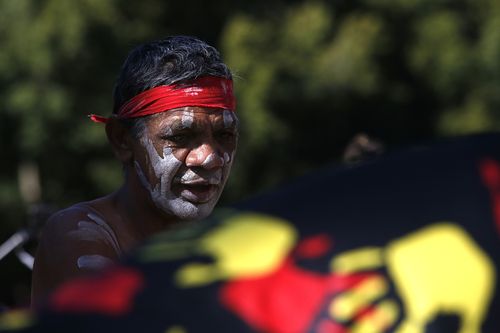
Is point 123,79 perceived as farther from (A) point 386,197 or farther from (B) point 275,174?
(B) point 275,174

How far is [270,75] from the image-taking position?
64.4 feet

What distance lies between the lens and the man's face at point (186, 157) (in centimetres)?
308

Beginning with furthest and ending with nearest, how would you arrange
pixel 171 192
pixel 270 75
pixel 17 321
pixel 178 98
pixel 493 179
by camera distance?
pixel 270 75, pixel 171 192, pixel 178 98, pixel 493 179, pixel 17 321

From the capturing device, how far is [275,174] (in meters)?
20.2

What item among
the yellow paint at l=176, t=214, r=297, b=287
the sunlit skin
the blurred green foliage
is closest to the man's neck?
the sunlit skin

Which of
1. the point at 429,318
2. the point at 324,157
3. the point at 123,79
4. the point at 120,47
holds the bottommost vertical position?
the point at 324,157

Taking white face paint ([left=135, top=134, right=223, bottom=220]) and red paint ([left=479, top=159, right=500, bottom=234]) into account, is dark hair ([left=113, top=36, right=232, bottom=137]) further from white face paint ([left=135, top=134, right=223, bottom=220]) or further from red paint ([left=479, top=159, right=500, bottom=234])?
red paint ([left=479, top=159, right=500, bottom=234])

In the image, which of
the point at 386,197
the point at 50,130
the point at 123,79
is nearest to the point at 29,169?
the point at 50,130

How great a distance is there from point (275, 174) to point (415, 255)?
60.8 feet

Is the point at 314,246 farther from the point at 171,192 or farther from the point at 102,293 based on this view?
the point at 171,192

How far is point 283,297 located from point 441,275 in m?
0.22

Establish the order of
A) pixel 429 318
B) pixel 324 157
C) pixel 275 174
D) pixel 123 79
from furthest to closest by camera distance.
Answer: pixel 324 157, pixel 275 174, pixel 123 79, pixel 429 318

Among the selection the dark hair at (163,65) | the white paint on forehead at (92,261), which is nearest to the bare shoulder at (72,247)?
the white paint on forehead at (92,261)

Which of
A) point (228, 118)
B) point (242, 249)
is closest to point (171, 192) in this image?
point (228, 118)
